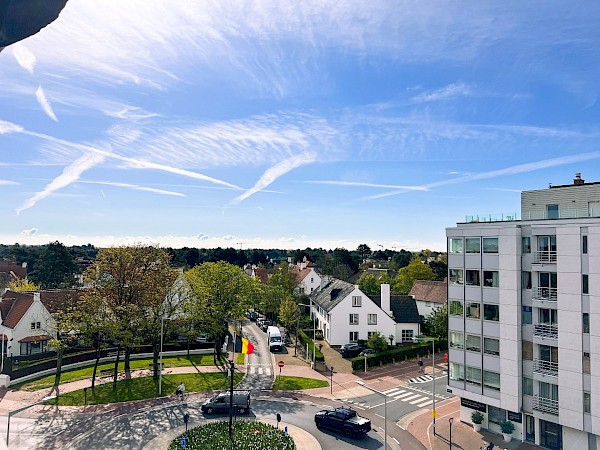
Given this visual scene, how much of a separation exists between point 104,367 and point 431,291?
54.6 m

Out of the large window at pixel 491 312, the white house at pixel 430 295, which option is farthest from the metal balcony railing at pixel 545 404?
the white house at pixel 430 295

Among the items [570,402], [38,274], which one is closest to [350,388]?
[570,402]

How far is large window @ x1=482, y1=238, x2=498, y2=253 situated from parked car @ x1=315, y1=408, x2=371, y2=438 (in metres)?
16.6

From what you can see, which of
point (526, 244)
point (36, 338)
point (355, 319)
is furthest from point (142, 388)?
point (526, 244)

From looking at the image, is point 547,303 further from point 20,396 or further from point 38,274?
point 38,274

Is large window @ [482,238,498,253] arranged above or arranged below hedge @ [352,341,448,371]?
above

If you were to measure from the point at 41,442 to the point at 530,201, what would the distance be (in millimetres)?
43439

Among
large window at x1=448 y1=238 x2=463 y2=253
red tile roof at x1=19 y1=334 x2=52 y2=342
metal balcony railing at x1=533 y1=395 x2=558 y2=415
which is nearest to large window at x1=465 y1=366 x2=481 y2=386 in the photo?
metal balcony railing at x1=533 y1=395 x2=558 y2=415

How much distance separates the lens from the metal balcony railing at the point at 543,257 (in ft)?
104

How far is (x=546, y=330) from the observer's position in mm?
31625

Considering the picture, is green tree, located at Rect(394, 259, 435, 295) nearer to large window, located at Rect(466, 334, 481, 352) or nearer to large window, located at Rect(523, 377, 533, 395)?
large window, located at Rect(466, 334, 481, 352)

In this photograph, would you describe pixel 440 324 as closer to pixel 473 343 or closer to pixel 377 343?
pixel 377 343

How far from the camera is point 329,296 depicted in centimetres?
6906

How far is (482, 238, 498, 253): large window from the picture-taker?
34.5 meters
